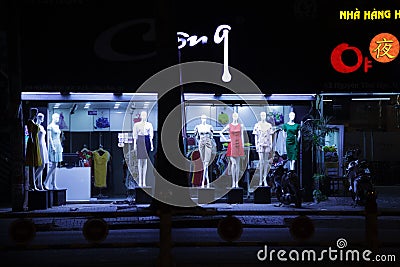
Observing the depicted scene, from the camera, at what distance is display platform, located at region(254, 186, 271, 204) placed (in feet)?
65.1

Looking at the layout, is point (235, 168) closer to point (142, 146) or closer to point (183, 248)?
point (142, 146)

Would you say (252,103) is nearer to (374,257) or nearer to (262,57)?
(262,57)

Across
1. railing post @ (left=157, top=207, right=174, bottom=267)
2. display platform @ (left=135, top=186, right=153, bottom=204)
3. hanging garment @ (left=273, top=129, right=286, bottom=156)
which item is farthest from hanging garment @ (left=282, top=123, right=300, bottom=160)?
railing post @ (left=157, top=207, right=174, bottom=267)

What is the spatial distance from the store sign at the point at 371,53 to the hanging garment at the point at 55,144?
8.15 m

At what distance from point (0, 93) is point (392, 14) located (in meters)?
12.6

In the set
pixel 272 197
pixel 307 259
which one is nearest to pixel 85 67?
pixel 272 197

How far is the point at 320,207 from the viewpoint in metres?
18.9

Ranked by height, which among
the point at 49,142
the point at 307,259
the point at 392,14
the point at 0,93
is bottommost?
the point at 307,259

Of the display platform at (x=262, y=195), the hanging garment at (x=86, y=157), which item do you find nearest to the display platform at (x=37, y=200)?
the hanging garment at (x=86, y=157)

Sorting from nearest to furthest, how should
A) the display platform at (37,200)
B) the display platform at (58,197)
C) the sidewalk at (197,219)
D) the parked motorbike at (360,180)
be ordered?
1. the sidewalk at (197,219)
2. the display platform at (37,200)
3. the parked motorbike at (360,180)
4. the display platform at (58,197)

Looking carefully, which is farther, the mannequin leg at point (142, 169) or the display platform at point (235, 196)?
the mannequin leg at point (142, 169)

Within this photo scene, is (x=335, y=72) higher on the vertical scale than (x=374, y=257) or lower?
higher

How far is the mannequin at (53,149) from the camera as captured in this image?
19.6 m

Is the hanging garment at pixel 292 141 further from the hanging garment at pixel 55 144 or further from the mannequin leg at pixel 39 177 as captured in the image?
the mannequin leg at pixel 39 177
